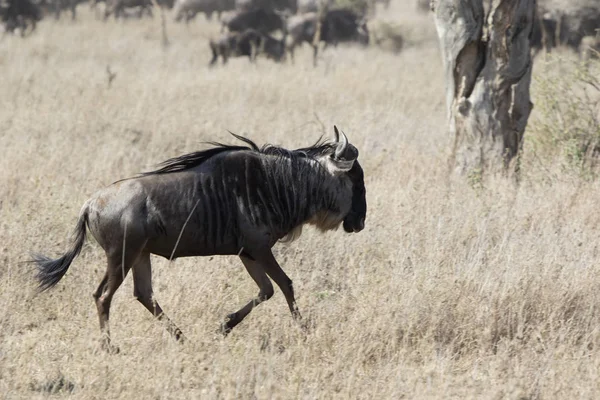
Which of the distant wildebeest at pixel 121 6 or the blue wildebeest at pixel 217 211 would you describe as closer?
the blue wildebeest at pixel 217 211

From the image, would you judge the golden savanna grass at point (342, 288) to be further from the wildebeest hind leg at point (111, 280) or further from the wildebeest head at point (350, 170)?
the wildebeest head at point (350, 170)

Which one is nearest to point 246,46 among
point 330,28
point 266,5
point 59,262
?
point 330,28

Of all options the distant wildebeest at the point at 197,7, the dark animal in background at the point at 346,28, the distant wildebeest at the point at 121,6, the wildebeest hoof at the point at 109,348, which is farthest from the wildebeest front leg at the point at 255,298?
the distant wildebeest at the point at 197,7

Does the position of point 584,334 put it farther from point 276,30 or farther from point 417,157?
point 276,30

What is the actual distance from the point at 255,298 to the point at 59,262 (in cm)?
113

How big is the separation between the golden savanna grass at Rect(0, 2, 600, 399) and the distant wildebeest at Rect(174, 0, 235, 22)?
23.5 metres

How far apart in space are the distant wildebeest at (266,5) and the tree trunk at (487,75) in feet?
78.3

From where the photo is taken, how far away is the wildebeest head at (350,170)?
5367 mm

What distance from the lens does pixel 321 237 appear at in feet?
22.5

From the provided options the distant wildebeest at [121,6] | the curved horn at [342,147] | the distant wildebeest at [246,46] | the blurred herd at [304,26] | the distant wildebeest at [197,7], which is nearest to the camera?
the curved horn at [342,147]

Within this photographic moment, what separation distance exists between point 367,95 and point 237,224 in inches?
363

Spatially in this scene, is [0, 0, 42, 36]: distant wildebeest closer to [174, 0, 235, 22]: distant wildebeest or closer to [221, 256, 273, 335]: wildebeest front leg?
[174, 0, 235, 22]: distant wildebeest

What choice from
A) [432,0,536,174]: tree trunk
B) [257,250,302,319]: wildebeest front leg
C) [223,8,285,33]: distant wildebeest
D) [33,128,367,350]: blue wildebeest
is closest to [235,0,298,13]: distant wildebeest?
[223,8,285,33]: distant wildebeest

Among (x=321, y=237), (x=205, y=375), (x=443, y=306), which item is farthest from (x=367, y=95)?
(x=205, y=375)
